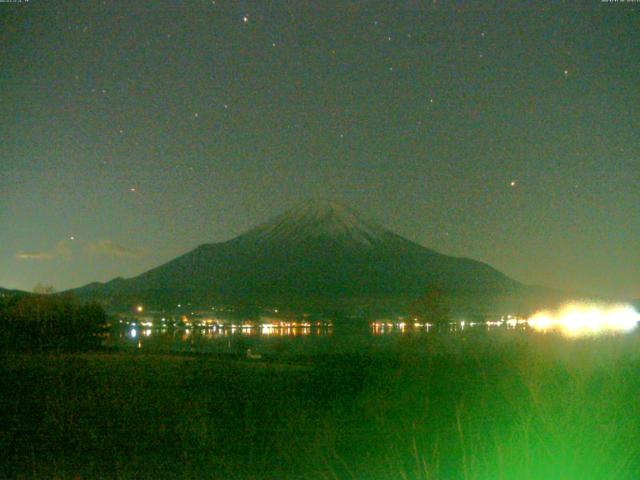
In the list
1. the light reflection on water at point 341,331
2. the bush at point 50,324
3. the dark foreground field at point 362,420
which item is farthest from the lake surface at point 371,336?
the dark foreground field at point 362,420

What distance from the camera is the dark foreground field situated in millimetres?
10406

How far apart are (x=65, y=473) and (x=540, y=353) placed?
1192 cm

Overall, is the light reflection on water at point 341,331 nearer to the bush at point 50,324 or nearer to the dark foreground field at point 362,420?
the bush at point 50,324

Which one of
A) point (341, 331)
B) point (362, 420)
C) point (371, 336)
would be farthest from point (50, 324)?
point (362, 420)

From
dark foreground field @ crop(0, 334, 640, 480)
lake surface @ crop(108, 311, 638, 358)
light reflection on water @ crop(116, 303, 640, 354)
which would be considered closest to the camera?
dark foreground field @ crop(0, 334, 640, 480)

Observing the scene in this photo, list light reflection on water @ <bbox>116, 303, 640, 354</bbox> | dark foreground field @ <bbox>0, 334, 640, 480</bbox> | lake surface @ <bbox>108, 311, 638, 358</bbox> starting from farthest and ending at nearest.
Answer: light reflection on water @ <bbox>116, 303, 640, 354</bbox>
lake surface @ <bbox>108, 311, 638, 358</bbox>
dark foreground field @ <bbox>0, 334, 640, 480</bbox>

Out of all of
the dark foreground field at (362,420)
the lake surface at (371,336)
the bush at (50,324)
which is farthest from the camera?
the bush at (50,324)

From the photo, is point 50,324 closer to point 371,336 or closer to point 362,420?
point 371,336

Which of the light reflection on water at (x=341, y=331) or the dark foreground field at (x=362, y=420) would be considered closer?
the dark foreground field at (x=362, y=420)

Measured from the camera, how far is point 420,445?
484 inches

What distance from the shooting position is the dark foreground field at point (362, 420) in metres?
10.4

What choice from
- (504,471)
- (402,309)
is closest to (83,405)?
(504,471)

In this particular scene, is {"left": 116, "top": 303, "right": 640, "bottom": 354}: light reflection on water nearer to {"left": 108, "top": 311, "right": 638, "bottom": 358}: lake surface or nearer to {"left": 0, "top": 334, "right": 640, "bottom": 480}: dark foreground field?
{"left": 108, "top": 311, "right": 638, "bottom": 358}: lake surface

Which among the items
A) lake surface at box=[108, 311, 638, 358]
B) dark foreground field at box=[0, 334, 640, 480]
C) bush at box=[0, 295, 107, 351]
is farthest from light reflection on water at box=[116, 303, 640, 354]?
dark foreground field at box=[0, 334, 640, 480]
